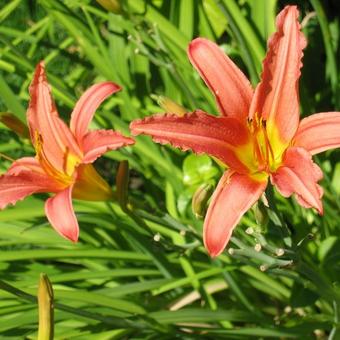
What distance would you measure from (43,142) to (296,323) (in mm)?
688

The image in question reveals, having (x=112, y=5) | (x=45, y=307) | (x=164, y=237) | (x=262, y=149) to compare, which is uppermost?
(x=112, y=5)

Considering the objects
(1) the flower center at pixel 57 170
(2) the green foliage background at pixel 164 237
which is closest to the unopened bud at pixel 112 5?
(2) the green foliage background at pixel 164 237

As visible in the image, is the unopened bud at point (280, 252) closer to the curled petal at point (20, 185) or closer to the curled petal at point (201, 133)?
the curled petal at point (201, 133)

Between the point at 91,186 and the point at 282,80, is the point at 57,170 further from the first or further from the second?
the point at 282,80

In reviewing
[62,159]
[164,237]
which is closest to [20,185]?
[62,159]

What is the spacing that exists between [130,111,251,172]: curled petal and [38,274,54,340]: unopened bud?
0.90 feet

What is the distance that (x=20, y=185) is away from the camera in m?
1.17

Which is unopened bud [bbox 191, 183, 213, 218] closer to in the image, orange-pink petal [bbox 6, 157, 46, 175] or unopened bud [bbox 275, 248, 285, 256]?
unopened bud [bbox 275, 248, 285, 256]

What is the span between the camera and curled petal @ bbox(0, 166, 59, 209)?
116 centimetres

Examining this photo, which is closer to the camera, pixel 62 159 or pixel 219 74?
pixel 219 74

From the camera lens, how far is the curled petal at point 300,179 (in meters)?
0.91

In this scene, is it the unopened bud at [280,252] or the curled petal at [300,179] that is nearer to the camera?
the curled petal at [300,179]

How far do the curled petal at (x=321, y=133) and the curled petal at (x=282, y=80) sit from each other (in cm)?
5

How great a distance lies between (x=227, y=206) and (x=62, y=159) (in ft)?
1.38
